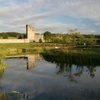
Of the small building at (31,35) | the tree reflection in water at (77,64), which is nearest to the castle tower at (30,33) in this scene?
the small building at (31,35)

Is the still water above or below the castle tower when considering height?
below

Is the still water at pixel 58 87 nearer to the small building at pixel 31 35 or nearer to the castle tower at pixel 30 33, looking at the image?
the castle tower at pixel 30 33

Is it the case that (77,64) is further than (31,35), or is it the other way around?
(31,35)

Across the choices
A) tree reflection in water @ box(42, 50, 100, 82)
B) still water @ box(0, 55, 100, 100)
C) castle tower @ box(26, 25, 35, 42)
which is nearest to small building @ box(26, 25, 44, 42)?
castle tower @ box(26, 25, 35, 42)

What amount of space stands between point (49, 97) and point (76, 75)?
8.27 m

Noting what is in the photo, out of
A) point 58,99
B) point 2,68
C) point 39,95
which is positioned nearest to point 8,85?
point 39,95

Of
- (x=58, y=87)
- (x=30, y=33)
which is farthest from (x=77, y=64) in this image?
(x=30, y=33)

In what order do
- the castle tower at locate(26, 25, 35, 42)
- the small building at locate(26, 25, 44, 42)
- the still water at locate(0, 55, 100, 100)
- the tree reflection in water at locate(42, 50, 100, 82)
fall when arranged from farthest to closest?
the small building at locate(26, 25, 44, 42)
the castle tower at locate(26, 25, 35, 42)
the tree reflection in water at locate(42, 50, 100, 82)
the still water at locate(0, 55, 100, 100)

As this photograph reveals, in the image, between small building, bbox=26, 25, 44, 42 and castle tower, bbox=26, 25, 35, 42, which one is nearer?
Answer: castle tower, bbox=26, 25, 35, 42

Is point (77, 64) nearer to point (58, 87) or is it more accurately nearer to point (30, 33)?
point (58, 87)

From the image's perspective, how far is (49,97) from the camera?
47.1 ft

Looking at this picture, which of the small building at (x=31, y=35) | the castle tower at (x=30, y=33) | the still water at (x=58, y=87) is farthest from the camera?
the small building at (x=31, y=35)

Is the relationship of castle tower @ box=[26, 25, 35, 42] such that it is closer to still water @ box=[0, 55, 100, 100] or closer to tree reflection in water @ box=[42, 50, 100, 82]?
tree reflection in water @ box=[42, 50, 100, 82]

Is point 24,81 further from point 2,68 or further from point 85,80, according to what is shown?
point 2,68
